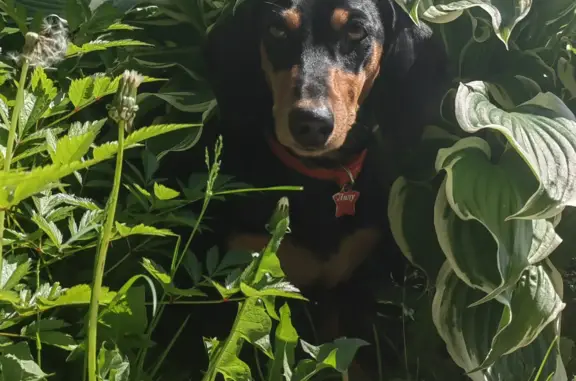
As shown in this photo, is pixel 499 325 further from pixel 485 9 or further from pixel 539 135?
pixel 485 9

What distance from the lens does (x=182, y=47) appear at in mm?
1055

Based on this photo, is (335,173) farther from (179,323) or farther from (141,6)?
(141,6)

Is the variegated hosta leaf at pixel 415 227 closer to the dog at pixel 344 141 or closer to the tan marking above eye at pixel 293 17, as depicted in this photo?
the dog at pixel 344 141

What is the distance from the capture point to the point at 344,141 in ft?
3.10

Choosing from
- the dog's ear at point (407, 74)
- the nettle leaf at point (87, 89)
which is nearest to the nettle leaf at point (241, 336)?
the nettle leaf at point (87, 89)

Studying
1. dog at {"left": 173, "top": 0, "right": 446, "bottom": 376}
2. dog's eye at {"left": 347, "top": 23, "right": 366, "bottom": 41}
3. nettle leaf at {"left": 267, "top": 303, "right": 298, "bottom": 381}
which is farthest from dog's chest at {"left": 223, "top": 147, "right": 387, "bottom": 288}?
nettle leaf at {"left": 267, "top": 303, "right": 298, "bottom": 381}

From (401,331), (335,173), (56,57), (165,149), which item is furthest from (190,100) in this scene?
(401,331)

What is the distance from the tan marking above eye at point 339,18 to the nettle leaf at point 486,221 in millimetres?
265

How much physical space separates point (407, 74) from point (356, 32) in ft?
0.36

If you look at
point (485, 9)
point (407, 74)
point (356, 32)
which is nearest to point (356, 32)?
point (356, 32)

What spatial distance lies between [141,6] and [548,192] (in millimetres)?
753

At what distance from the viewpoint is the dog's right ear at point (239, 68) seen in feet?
3.30

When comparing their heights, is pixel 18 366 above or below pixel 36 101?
below

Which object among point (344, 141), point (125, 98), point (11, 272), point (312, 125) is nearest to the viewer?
point (125, 98)
